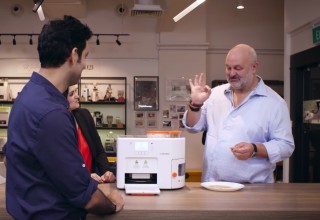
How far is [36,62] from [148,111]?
2.03m

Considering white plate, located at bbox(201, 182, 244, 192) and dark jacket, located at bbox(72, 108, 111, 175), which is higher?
dark jacket, located at bbox(72, 108, 111, 175)

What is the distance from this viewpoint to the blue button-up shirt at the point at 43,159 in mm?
1430

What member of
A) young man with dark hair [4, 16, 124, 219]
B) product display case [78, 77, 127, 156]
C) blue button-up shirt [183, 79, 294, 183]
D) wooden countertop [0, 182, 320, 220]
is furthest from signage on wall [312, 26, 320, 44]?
young man with dark hair [4, 16, 124, 219]

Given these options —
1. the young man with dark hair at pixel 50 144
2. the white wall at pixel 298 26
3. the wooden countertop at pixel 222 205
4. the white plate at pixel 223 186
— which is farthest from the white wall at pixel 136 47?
the young man with dark hair at pixel 50 144

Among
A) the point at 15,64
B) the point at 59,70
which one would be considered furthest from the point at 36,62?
the point at 59,70

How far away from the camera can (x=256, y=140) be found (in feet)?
8.77

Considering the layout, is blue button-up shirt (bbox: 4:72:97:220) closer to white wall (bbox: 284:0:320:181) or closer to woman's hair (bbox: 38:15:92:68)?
woman's hair (bbox: 38:15:92:68)

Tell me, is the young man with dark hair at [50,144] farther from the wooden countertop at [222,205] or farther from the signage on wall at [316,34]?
the signage on wall at [316,34]

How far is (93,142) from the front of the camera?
3.14 m

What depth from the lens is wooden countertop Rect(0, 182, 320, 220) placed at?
182cm

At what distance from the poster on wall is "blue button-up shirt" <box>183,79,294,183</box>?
404cm

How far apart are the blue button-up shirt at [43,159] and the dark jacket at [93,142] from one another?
154cm

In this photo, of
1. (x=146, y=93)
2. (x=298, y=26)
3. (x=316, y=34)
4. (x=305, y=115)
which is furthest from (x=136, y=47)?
(x=316, y=34)

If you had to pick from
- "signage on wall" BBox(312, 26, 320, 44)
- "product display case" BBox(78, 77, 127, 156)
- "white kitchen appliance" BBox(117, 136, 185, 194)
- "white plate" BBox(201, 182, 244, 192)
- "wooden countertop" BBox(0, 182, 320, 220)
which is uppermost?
"signage on wall" BBox(312, 26, 320, 44)
